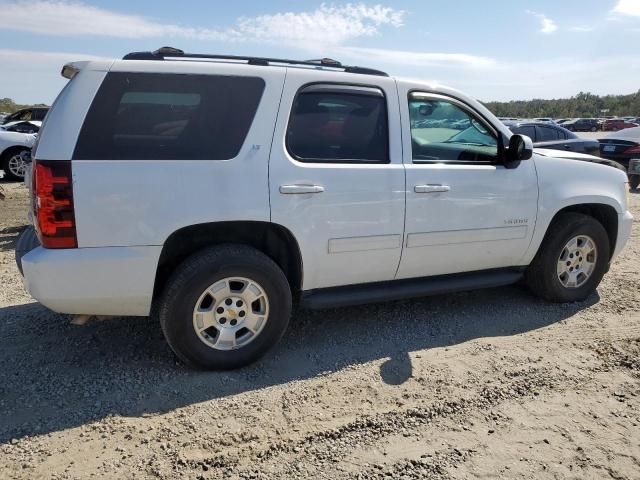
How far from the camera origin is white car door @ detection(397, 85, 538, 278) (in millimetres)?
3875

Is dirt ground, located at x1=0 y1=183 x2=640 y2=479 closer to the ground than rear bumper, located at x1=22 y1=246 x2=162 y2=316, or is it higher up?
closer to the ground

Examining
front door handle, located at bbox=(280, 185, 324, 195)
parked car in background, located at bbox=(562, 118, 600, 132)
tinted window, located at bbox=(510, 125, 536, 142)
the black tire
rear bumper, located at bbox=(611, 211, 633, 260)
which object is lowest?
rear bumper, located at bbox=(611, 211, 633, 260)

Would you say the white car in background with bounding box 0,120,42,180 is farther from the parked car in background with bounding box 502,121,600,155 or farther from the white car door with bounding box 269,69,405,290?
the parked car in background with bounding box 502,121,600,155

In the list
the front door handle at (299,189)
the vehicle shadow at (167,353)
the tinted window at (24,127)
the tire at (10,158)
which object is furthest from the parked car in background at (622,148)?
the tinted window at (24,127)

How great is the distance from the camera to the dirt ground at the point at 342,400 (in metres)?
2.66

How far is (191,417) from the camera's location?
3.01m

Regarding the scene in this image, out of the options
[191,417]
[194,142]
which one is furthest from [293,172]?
[191,417]

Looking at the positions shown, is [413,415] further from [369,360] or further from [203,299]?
[203,299]

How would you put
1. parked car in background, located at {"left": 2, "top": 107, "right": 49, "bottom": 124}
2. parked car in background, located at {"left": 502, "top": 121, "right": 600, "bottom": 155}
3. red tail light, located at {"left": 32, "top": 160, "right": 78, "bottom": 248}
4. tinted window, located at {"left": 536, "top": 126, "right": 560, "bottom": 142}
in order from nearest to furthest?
red tail light, located at {"left": 32, "top": 160, "right": 78, "bottom": 248}
parked car in background, located at {"left": 502, "top": 121, "right": 600, "bottom": 155}
tinted window, located at {"left": 536, "top": 126, "right": 560, "bottom": 142}
parked car in background, located at {"left": 2, "top": 107, "right": 49, "bottom": 124}

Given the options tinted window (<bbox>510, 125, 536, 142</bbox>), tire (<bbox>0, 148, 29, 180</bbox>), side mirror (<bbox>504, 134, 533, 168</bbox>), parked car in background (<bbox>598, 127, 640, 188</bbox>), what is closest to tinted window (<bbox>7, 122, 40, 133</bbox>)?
tire (<bbox>0, 148, 29, 180</bbox>)

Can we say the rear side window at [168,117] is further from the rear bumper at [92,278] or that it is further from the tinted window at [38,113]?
the tinted window at [38,113]

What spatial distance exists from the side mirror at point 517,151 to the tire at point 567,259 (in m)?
0.82

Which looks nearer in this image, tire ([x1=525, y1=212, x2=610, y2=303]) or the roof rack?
the roof rack

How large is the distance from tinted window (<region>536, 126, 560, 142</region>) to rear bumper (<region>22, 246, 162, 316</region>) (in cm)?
1218
